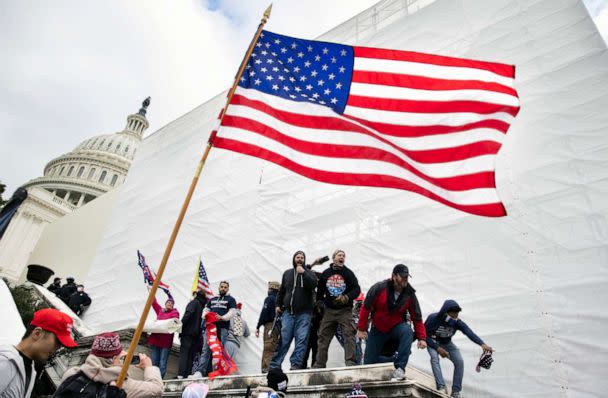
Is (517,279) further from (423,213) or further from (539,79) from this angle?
(539,79)

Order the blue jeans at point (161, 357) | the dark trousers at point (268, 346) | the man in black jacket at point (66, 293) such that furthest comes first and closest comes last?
the man in black jacket at point (66, 293) < the blue jeans at point (161, 357) < the dark trousers at point (268, 346)

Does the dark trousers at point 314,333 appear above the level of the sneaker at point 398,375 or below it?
above

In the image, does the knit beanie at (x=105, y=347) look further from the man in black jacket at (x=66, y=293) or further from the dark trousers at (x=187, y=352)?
the man in black jacket at (x=66, y=293)

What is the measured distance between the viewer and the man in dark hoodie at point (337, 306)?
4.29m

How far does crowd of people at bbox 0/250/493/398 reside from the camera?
203 centimetres

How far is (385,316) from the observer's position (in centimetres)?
377

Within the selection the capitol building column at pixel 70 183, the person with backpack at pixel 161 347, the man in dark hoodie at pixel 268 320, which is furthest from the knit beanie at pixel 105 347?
the capitol building column at pixel 70 183

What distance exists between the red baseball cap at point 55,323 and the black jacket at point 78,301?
396 inches

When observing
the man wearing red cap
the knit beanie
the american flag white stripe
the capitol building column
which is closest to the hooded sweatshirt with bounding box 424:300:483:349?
the american flag white stripe

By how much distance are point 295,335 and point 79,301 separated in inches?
336

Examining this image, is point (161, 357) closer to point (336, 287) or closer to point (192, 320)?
point (192, 320)

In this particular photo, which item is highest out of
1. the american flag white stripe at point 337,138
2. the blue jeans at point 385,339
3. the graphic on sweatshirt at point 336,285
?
the american flag white stripe at point 337,138

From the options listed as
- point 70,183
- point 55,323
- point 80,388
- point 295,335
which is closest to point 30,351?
point 55,323

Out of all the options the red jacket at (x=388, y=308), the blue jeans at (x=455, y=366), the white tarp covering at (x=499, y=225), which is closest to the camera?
the red jacket at (x=388, y=308)
